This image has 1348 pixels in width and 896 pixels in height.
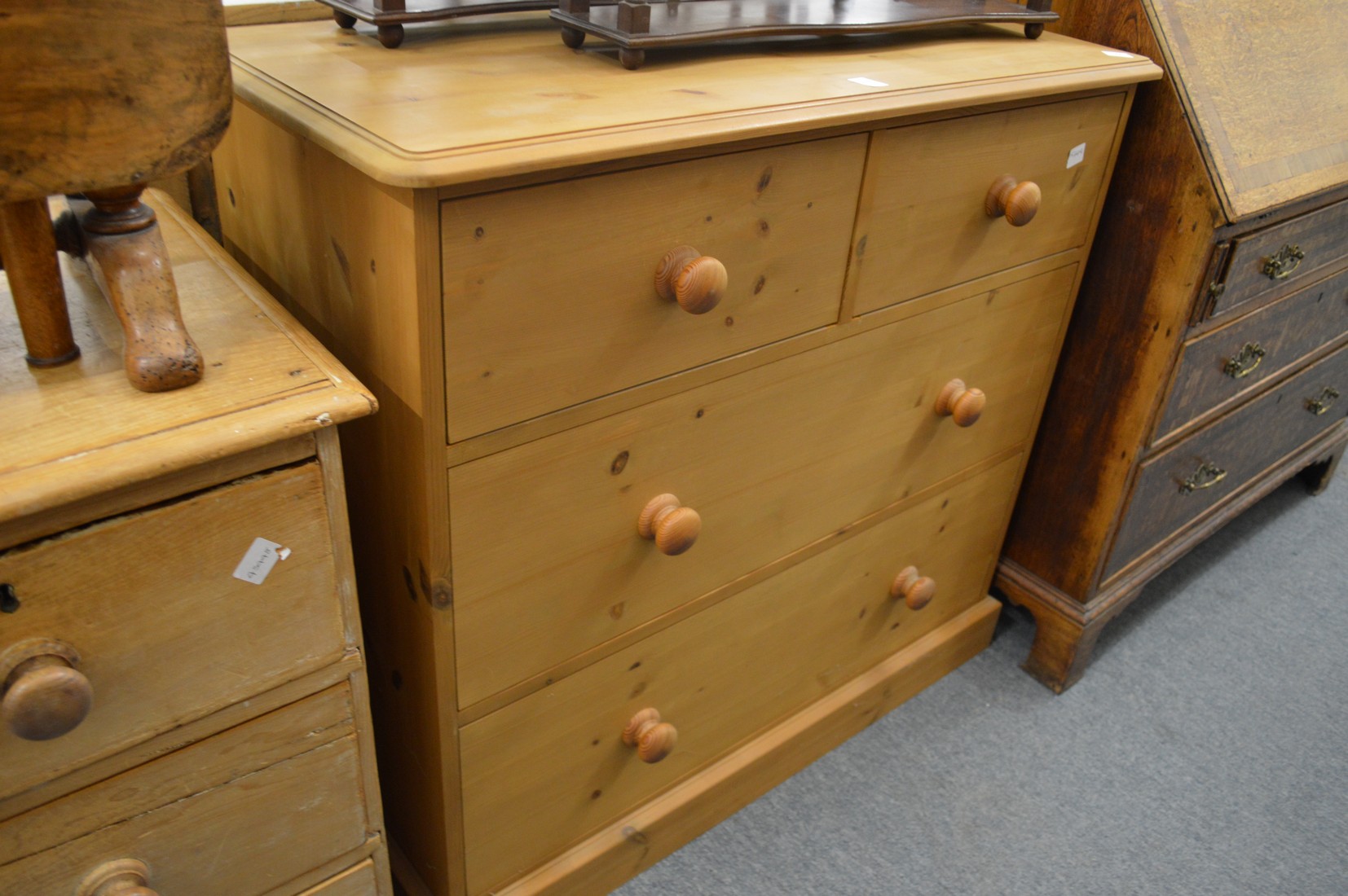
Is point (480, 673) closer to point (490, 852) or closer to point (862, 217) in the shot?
point (490, 852)

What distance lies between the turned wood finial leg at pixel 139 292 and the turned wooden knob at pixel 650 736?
2.12 ft

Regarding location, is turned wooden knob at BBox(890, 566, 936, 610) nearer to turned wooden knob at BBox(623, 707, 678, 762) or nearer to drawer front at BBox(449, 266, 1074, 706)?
drawer front at BBox(449, 266, 1074, 706)

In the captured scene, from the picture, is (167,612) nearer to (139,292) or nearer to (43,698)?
(43,698)

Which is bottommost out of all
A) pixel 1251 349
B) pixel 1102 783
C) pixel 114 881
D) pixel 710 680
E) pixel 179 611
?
pixel 1102 783

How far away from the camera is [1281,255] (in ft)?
4.73

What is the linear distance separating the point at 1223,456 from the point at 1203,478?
8 cm

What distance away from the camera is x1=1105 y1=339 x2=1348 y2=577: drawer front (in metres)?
1.57

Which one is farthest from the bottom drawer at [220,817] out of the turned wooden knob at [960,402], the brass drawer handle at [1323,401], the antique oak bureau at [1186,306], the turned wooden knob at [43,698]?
the brass drawer handle at [1323,401]

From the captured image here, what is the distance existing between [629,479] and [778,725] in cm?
60

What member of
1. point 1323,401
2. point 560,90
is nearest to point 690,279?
point 560,90

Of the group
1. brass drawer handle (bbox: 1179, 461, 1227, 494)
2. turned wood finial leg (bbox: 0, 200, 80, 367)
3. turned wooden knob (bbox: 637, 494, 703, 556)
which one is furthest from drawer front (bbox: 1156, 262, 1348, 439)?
turned wood finial leg (bbox: 0, 200, 80, 367)

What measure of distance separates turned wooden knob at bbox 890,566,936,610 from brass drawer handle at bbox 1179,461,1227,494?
0.52 m

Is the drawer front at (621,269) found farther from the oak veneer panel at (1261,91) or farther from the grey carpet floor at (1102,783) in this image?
the grey carpet floor at (1102,783)

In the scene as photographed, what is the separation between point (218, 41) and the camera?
0.65 metres
